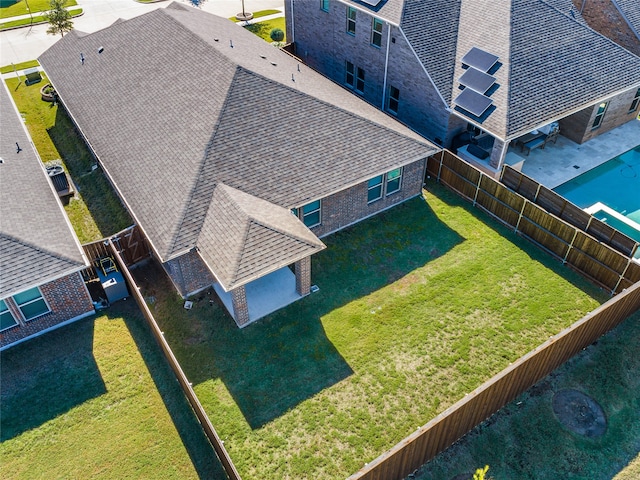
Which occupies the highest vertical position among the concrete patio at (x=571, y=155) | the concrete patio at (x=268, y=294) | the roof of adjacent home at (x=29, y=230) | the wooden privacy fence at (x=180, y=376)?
the roof of adjacent home at (x=29, y=230)

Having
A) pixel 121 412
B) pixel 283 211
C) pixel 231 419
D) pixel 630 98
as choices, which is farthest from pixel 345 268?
pixel 630 98

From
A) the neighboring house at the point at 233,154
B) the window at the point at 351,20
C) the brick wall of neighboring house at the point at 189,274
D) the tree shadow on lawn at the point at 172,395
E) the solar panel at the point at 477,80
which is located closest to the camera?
the tree shadow on lawn at the point at 172,395

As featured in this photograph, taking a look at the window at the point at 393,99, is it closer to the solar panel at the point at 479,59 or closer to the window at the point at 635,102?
the solar panel at the point at 479,59

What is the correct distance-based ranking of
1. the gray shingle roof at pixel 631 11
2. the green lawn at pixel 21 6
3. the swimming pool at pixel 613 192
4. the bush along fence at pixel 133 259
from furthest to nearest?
the green lawn at pixel 21 6 → the gray shingle roof at pixel 631 11 → the swimming pool at pixel 613 192 → the bush along fence at pixel 133 259

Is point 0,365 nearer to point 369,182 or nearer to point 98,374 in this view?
point 98,374

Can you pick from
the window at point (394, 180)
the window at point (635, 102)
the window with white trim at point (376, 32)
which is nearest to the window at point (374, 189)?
the window at point (394, 180)

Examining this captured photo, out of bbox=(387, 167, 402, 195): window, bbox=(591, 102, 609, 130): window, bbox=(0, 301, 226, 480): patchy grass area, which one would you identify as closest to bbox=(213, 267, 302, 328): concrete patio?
bbox=(0, 301, 226, 480): patchy grass area

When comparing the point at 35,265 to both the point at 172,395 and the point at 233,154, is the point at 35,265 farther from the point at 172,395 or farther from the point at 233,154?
the point at 233,154
